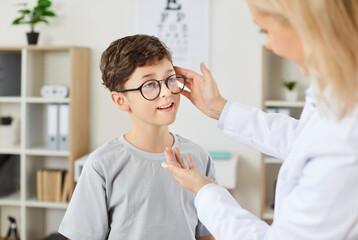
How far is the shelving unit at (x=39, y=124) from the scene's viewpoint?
345 centimetres

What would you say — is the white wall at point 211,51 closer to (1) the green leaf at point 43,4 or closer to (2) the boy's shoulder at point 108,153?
(1) the green leaf at point 43,4

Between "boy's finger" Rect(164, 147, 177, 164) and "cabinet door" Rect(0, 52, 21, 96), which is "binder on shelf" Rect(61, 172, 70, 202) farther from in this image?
"boy's finger" Rect(164, 147, 177, 164)

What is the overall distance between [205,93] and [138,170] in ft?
1.13

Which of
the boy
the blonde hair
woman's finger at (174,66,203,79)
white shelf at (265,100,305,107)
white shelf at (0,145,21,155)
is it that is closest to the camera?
the blonde hair

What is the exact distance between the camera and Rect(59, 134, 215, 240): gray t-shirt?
145 centimetres

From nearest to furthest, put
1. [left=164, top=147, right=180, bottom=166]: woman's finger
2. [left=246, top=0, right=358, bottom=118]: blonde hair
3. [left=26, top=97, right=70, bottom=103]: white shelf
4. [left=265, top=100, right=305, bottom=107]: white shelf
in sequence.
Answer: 1. [left=246, top=0, right=358, bottom=118]: blonde hair
2. [left=164, top=147, right=180, bottom=166]: woman's finger
3. [left=265, top=100, right=305, bottom=107]: white shelf
4. [left=26, top=97, right=70, bottom=103]: white shelf

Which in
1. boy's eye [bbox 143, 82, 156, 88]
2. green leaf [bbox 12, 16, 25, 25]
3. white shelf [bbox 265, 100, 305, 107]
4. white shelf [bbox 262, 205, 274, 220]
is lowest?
white shelf [bbox 262, 205, 274, 220]

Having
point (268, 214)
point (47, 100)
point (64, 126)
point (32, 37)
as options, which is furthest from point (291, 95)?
point (32, 37)

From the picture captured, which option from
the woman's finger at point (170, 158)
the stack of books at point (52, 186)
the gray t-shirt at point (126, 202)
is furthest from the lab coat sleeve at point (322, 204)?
the stack of books at point (52, 186)

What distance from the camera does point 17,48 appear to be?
347 cm

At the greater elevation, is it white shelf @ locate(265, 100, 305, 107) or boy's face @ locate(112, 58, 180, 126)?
boy's face @ locate(112, 58, 180, 126)

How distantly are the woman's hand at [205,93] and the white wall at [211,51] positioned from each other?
1971 millimetres

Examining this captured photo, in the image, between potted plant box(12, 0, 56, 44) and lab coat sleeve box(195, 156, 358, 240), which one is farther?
potted plant box(12, 0, 56, 44)

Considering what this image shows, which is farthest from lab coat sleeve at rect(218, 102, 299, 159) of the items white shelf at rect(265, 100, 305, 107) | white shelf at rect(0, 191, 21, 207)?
white shelf at rect(0, 191, 21, 207)
